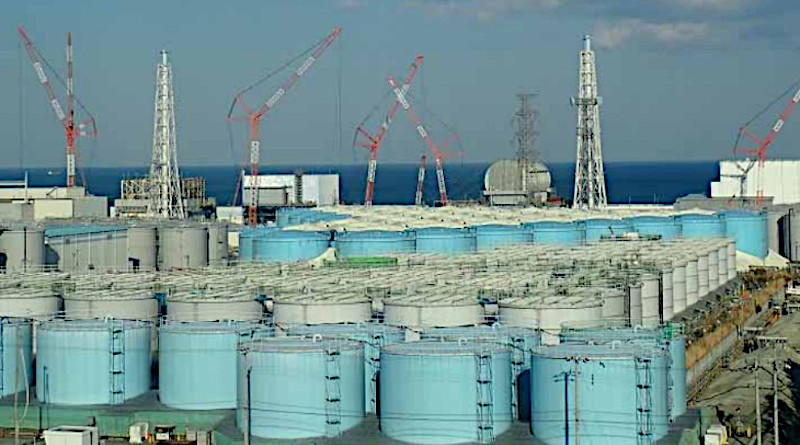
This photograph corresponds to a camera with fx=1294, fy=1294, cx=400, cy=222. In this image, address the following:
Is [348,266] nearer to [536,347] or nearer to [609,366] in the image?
[536,347]

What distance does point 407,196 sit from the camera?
508ft

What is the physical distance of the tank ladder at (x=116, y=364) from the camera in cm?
2088

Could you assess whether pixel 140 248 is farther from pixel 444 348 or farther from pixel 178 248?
pixel 444 348

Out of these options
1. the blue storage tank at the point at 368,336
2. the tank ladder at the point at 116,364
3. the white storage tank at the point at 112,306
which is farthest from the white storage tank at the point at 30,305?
the blue storage tank at the point at 368,336

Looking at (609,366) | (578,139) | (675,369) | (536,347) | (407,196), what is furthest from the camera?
(407,196)

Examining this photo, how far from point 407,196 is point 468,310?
438 ft

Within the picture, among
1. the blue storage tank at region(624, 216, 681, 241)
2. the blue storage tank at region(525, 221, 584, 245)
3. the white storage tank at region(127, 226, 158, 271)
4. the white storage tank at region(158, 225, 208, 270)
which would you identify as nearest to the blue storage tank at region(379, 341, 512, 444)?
the white storage tank at region(127, 226, 158, 271)

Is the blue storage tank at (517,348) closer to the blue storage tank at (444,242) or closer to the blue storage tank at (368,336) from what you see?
the blue storage tank at (368,336)

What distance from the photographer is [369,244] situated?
34.5m

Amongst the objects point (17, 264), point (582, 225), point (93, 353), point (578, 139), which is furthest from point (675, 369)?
point (578, 139)

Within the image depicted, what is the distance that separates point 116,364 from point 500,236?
19.4 m

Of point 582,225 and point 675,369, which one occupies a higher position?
point 582,225

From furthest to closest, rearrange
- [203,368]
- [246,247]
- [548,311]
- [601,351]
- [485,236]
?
[485,236], [246,247], [548,311], [203,368], [601,351]

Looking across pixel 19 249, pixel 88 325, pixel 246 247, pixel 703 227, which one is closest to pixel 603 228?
pixel 703 227
